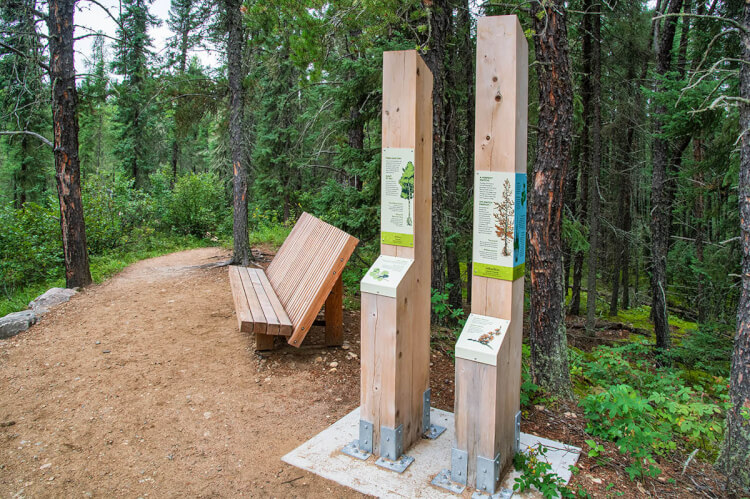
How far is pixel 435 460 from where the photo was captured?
307cm

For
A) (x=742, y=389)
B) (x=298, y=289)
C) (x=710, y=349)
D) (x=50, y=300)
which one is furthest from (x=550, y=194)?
(x=50, y=300)

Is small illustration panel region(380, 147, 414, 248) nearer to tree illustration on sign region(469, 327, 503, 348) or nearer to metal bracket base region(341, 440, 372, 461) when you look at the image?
tree illustration on sign region(469, 327, 503, 348)

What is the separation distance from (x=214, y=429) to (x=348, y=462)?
Result: 1.18 meters

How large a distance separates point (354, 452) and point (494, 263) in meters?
1.58

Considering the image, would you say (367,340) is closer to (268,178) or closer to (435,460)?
(435,460)

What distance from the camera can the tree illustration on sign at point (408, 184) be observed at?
3.09 metres

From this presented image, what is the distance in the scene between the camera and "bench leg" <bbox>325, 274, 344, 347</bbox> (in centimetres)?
497

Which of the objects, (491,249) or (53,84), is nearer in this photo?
(491,249)

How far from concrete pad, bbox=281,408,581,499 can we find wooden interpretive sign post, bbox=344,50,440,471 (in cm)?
8

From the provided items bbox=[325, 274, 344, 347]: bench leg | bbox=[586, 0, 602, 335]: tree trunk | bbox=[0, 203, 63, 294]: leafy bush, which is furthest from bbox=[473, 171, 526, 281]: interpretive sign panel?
bbox=[0, 203, 63, 294]: leafy bush

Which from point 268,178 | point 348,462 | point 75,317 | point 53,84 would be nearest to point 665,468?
point 348,462

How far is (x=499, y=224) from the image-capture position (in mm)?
2770

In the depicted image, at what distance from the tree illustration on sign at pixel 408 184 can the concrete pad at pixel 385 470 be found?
156cm

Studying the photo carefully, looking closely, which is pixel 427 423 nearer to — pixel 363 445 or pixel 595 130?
pixel 363 445
